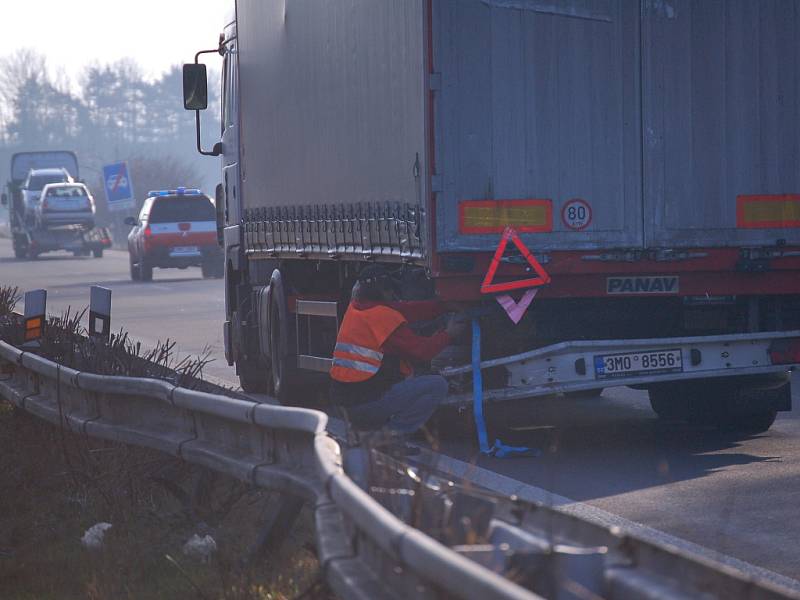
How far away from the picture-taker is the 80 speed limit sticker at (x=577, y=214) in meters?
10.2

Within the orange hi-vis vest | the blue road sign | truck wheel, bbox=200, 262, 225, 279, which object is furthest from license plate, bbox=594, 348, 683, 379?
the blue road sign

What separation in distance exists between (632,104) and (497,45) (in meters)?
0.94

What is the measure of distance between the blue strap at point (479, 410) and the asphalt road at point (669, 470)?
9 centimetres

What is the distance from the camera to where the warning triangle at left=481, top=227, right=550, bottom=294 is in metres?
10.1

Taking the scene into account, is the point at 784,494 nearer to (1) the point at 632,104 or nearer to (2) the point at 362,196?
(1) the point at 632,104

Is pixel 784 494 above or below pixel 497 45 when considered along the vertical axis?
below

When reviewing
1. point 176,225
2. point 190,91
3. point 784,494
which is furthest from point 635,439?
point 176,225

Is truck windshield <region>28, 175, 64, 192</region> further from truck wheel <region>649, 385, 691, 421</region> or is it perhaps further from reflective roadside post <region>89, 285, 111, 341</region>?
truck wheel <region>649, 385, 691, 421</region>

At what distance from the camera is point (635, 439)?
11.3 meters

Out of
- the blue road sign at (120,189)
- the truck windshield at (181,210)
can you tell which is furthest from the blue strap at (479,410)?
the blue road sign at (120,189)

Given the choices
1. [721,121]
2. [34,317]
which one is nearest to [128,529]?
[34,317]

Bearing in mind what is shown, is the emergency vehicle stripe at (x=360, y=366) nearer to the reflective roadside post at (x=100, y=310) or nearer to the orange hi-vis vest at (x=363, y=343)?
the orange hi-vis vest at (x=363, y=343)

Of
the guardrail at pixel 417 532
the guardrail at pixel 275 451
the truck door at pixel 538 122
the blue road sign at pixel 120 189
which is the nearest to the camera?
the guardrail at pixel 417 532

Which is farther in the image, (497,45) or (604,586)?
(497,45)
